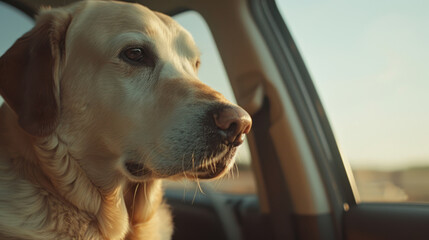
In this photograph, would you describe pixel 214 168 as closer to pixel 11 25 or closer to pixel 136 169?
pixel 136 169

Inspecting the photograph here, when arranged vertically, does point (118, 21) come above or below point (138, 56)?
above

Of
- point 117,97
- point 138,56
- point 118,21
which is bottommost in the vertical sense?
point 117,97

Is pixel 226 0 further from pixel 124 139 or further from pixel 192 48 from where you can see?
pixel 124 139

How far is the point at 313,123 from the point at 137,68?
1.02 metres

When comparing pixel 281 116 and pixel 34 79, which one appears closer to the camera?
pixel 34 79

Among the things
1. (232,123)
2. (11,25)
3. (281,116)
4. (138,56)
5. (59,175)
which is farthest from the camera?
(281,116)

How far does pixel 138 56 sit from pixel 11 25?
72 cm

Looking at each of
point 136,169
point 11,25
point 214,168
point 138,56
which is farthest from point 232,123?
point 11,25

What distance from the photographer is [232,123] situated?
135cm

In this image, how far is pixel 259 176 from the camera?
2.35 meters

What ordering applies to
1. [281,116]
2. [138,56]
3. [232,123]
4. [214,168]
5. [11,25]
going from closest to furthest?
[232,123] < [214,168] < [138,56] < [11,25] < [281,116]

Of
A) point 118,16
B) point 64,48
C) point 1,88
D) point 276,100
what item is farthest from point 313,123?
point 1,88

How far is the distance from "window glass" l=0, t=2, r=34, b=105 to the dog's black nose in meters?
1.11

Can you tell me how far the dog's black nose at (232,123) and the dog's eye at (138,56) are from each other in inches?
21.1
